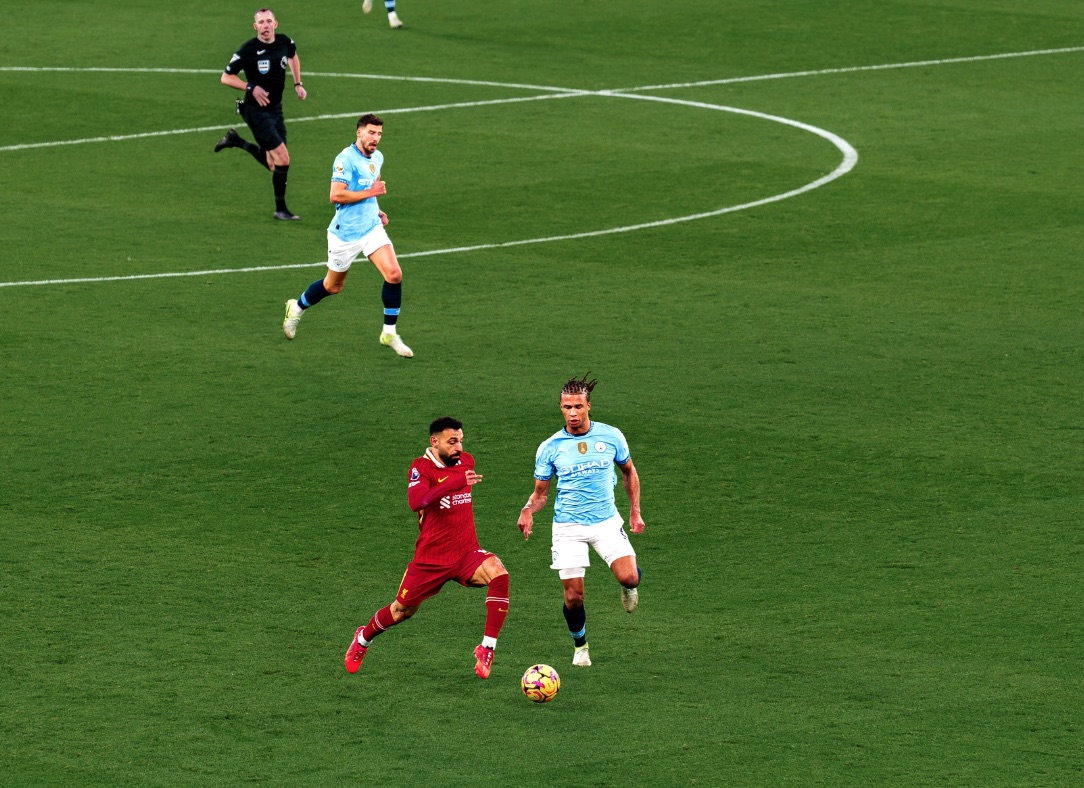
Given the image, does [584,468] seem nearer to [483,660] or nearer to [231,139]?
[483,660]

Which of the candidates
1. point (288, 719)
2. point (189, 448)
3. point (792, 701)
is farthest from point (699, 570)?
point (189, 448)

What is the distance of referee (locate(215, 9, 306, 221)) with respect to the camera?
2630cm

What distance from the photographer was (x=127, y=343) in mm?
21031

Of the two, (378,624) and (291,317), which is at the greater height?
(378,624)

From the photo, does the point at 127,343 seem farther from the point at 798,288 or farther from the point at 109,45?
the point at 109,45

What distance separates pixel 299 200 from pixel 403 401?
9.46 meters

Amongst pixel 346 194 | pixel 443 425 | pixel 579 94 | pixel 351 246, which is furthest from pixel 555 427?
pixel 579 94

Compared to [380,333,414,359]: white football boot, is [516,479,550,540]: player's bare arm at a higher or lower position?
higher

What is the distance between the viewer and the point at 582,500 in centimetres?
1344

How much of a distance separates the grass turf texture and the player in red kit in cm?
34

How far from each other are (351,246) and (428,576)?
7915 millimetres

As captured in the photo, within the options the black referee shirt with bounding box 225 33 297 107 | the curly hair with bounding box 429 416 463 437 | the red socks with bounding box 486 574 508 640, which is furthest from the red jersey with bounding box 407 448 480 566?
the black referee shirt with bounding box 225 33 297 107

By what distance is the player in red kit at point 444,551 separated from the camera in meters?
13.0

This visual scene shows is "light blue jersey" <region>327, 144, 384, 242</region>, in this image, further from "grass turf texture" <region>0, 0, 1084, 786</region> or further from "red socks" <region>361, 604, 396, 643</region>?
"red socks" <region>361, 604, 396, 643</region>
